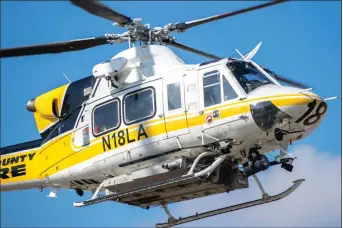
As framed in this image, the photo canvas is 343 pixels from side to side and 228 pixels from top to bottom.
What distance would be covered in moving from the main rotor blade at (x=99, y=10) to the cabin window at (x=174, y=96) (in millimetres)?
1731

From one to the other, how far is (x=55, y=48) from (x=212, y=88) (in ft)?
12.3

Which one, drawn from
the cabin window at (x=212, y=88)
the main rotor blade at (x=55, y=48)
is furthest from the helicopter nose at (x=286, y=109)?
the main rotor blade at (x=55, y=48)

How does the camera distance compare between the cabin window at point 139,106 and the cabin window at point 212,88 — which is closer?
the cabin window at point 212,88

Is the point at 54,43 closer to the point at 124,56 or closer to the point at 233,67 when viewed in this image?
the point at 124,56

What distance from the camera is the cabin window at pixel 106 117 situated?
52.8ft

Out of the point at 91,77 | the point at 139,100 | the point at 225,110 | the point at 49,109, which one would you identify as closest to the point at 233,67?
the point at 225,110

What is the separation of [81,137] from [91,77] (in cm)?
132

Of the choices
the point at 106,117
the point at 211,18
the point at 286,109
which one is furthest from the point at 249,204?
the point at 211,18

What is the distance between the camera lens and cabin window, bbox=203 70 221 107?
592 inches

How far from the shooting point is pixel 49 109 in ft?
57.8

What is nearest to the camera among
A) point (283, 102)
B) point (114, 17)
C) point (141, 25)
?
→ point (283, 102)

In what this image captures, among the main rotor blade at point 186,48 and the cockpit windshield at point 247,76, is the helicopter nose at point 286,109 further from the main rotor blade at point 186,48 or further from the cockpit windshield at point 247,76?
the main rotor blade at point 186,48

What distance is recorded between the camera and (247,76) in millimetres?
15188

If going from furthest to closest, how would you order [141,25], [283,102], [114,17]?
[141,25], [114,17], [283,102]
